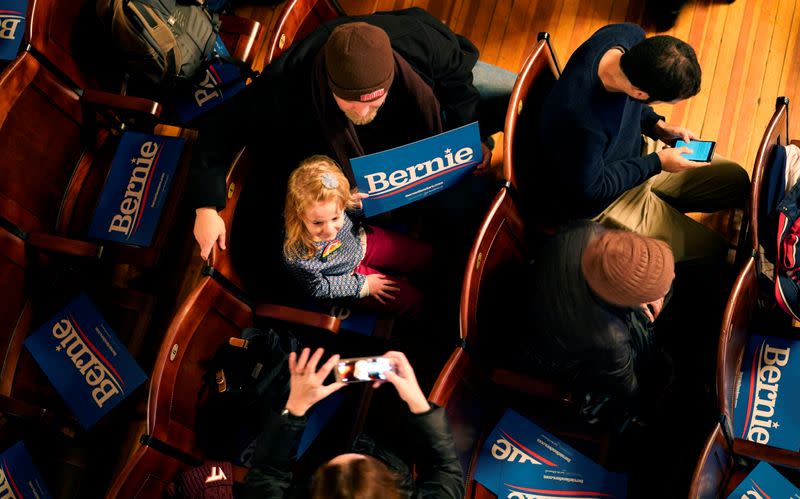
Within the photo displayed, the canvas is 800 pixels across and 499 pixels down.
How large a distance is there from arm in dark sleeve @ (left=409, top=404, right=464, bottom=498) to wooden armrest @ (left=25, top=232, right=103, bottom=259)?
3.84ft

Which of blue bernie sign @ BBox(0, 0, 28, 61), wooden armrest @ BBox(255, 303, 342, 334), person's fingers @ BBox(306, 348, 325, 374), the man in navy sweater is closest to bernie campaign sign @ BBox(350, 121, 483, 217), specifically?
the man in navy sweater

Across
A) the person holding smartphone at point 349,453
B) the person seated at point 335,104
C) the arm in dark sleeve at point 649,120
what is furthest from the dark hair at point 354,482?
the arm in dark sleeve at point 649,120

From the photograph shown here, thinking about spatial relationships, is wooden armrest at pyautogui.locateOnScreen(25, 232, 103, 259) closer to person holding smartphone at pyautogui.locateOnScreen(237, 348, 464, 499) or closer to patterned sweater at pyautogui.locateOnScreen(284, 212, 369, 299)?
patterned sweater at pyautogui.locateOnScreen(284, 212, 369, 299)

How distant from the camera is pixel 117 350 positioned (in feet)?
6.41

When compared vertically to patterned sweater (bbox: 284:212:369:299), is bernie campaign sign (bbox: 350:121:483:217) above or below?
above

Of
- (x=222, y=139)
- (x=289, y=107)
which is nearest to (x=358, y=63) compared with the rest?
(x=289, y=107)

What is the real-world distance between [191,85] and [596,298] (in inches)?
69.0

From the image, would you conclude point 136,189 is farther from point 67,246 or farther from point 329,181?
point 329,181

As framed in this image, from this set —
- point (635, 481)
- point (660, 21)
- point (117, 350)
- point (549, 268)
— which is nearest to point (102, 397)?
point (117, 350)

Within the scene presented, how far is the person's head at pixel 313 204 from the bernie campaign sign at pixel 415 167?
73 mm

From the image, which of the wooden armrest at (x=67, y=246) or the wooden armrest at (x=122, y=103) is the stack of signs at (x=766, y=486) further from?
the wooden armrest at (x=122, y=103)

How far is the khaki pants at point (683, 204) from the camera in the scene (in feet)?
6.30

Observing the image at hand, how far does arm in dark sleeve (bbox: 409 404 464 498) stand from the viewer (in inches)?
56.6

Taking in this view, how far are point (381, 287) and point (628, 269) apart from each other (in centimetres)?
91
